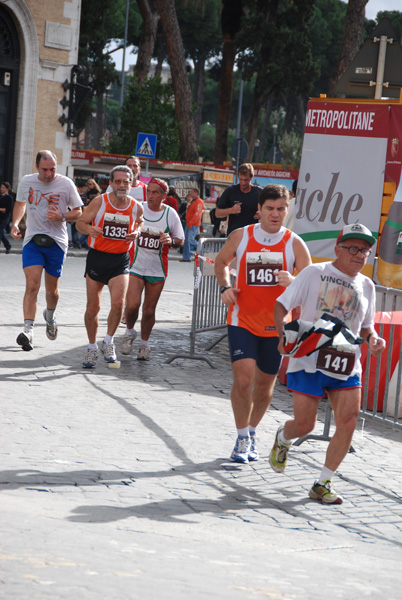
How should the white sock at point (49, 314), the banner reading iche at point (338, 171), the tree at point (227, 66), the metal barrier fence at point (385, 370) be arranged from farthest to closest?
the tree at point (227, 66) → the white sock at point (49, 314) → the banner reading iche at point (338, 171) → the metal barrier fence at point (385, 370)

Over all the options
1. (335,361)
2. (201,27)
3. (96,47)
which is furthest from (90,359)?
(201,27)

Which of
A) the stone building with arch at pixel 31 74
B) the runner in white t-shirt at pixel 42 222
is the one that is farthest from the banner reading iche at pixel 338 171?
the stone building with arch at pixel 31 74

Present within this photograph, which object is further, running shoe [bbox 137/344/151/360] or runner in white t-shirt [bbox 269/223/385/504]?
running shoe [bbox 137/344/151/360]

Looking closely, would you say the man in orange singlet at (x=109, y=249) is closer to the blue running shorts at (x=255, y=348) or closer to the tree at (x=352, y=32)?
the blue running shorts at (x=255, y=348)

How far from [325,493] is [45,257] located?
4879mm

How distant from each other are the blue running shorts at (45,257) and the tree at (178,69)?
22.6 m

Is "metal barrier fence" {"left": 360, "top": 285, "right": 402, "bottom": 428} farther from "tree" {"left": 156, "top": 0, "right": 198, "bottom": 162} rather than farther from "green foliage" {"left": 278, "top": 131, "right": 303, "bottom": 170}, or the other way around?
"green foliage" {"left": 278, "top": 131, "right": 303, "bottom": 170}

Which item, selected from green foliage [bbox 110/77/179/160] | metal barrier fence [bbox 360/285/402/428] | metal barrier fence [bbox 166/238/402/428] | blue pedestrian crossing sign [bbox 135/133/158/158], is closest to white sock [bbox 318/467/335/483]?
metal barrier fence [bbox 166/238/402/428]

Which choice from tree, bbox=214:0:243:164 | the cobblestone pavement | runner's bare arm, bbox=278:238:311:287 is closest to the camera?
the cobblestone pavement

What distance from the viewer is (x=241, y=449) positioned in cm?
622

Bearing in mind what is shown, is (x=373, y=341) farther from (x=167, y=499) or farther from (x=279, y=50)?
(x=279, y=50)

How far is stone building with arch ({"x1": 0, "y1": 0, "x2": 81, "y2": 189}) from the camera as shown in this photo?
82.9 ft

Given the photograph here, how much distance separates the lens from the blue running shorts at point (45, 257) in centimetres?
948

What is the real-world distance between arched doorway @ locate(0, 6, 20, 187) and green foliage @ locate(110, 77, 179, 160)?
19.9m
